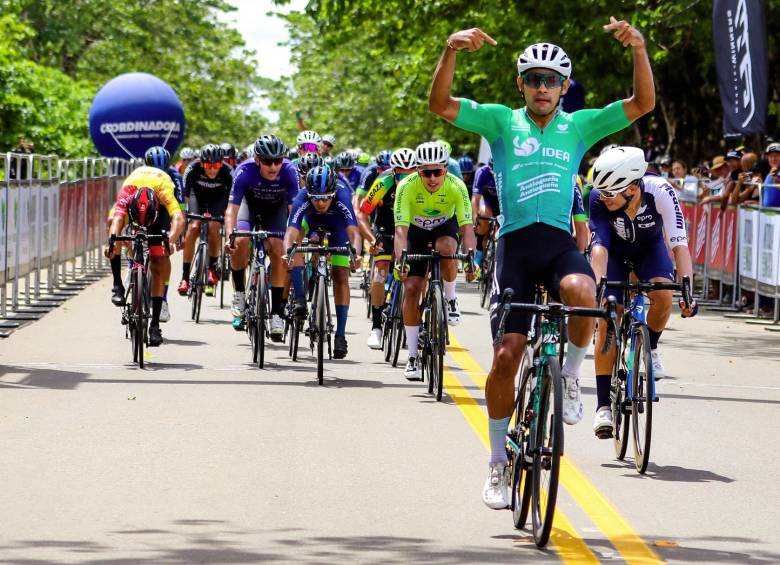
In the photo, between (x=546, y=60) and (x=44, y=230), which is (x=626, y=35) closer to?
(x=546, y=60)

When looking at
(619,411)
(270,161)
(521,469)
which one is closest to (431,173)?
(270,161)

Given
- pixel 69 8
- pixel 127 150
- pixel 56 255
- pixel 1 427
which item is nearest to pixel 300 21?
pixel 69 8

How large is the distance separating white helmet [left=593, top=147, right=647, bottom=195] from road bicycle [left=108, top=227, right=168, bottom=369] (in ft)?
17.9

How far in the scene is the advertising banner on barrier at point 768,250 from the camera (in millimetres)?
19188

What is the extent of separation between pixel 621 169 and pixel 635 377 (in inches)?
44.2

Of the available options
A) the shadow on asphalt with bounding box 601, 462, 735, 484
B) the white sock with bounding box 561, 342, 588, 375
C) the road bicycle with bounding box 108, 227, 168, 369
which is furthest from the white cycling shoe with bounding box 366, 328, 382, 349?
the white sock with bounding box 561, 342, 588, 375

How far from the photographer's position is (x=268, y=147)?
14945 millimetres

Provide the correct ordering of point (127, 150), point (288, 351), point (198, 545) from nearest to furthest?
point (198, 545) < point (288, 351) < point (127, 150)

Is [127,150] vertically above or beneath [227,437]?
above

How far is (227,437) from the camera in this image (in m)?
10.0

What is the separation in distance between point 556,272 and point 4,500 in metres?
2.75

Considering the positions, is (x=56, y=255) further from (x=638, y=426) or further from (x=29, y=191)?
(x=638, y=426)

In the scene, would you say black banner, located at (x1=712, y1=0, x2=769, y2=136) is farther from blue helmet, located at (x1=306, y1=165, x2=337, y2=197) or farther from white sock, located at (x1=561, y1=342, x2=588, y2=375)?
white sock, located at (x1=561, y1=342, x2=588, y2=375)

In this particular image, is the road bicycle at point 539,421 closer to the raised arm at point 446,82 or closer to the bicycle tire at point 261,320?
the raised arm at point 446,82
